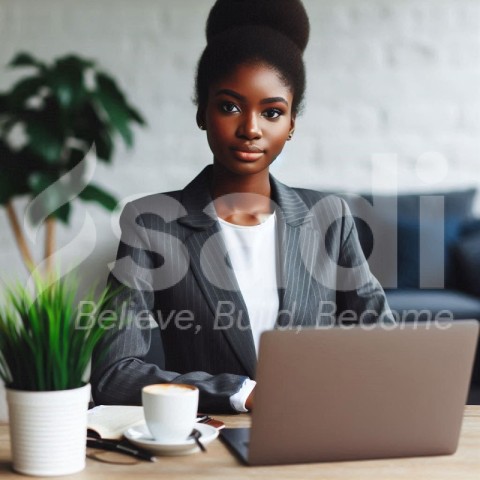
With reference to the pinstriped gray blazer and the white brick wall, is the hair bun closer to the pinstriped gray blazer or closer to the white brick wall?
the pinstriped gray blazer

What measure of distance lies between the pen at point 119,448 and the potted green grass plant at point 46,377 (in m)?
0.07

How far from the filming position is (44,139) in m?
2.76

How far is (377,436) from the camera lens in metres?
0.95

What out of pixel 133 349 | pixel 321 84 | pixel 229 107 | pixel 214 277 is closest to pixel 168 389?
pixel 133 349

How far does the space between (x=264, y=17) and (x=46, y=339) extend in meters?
1.23

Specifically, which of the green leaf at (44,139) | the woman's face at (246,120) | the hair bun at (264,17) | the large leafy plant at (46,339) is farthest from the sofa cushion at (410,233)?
the large leafy plant at (46,339)

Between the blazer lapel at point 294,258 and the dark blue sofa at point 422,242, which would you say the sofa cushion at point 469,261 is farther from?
the blazer lapel at point 294,258

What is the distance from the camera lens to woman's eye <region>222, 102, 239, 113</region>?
5.95 feet

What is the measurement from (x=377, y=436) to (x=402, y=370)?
0.09 meters

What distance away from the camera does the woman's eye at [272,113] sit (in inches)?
72.1

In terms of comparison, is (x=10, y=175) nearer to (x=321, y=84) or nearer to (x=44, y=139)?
(x=44, y=139)

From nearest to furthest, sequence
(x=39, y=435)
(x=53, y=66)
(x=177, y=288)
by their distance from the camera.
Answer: (x=39, y=435) → (x=177, y=288) → (x=53, y=66)

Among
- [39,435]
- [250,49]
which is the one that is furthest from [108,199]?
[39,435]

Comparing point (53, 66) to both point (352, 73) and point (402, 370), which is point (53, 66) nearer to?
point (352, 73)
